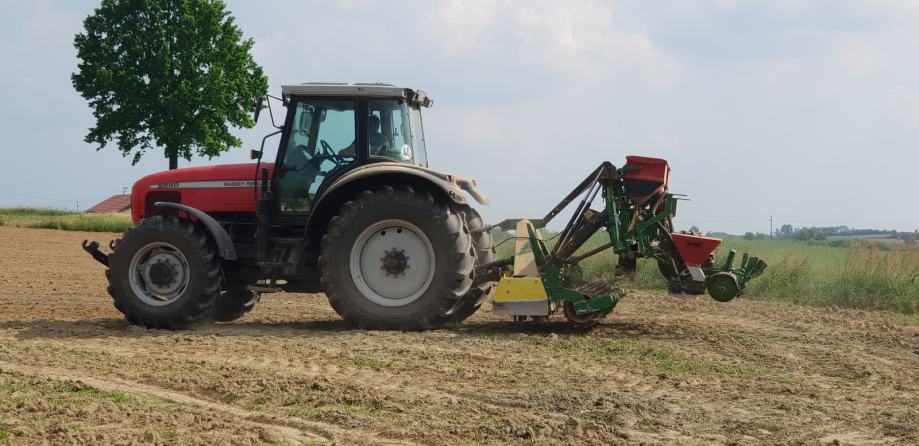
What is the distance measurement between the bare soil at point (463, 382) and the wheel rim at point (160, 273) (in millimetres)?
399

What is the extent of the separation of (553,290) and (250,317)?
12.5ft

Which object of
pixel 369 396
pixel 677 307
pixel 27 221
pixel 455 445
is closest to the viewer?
pixel 455 445

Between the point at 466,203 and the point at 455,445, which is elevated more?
the point at 466,203

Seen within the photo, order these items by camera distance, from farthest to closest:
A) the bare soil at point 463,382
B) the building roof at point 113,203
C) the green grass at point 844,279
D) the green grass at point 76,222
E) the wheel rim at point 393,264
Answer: the building roof at point 113,203 < the green grass at point 76,222 < the green grass at point 844,279 < the wheel rim at point 393,264 < the bare soil at point 463,382

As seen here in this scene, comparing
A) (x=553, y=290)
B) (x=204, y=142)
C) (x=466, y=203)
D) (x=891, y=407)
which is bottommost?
(x=891, y=407)

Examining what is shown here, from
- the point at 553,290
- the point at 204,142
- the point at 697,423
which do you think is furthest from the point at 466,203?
the point at 204,142

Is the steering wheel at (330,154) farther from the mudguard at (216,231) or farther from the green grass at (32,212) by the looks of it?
the green grass at (32,212)

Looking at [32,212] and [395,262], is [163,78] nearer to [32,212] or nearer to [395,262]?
[32,212]

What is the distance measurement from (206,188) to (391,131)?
2.09m

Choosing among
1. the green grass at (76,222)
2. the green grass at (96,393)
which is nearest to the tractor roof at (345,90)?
the green grass at (96,393)

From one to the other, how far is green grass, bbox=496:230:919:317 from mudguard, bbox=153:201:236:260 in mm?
3915

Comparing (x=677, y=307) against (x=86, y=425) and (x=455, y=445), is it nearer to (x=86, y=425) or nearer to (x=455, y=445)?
(x=455, y=445)

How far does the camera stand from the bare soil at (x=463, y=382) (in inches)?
206

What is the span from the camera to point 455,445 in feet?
16.2
